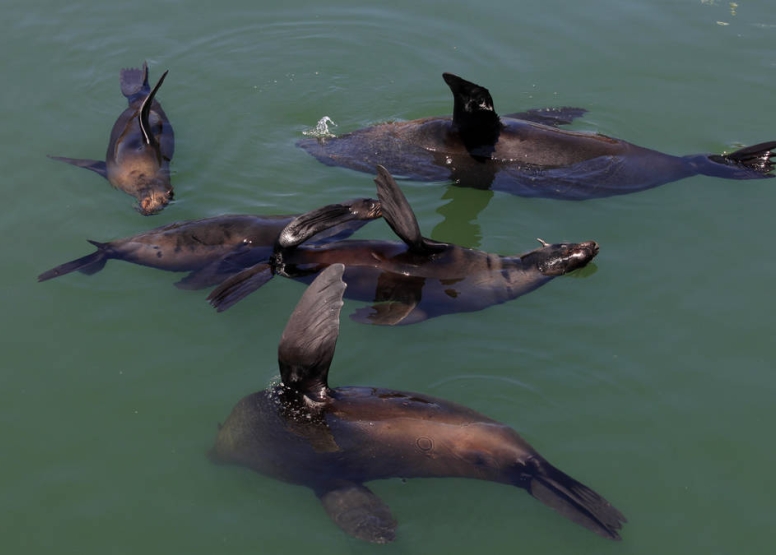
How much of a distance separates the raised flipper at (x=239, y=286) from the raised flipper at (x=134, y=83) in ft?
12.0

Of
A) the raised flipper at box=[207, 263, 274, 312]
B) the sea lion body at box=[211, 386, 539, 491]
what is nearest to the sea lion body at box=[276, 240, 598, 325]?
the raised flipper at box=[207, 263, 274, 312]

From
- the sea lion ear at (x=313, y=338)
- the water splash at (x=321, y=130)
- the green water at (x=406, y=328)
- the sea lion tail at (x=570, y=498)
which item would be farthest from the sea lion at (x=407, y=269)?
the water splash at (x=321, y=130)

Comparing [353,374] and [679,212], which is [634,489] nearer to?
[353,374]

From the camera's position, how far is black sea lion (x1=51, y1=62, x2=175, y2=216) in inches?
317

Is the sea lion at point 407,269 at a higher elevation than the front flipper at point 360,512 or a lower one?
higher

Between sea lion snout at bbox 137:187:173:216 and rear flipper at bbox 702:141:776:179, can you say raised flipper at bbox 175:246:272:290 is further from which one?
rear flipper at bbox 702:141:776:179

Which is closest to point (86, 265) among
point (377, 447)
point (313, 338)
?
point (313, 338)

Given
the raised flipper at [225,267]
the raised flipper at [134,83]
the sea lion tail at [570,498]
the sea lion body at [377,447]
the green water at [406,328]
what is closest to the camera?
the sea lion tail at [570,498]

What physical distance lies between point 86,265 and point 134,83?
10.9ft

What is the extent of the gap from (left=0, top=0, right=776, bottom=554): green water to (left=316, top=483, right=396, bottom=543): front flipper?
20cm

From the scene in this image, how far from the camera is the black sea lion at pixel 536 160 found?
26.8 feet

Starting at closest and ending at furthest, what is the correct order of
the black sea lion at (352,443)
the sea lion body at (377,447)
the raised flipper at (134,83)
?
the black sea lion at (352,443)
the sea lion body at (377,447)
the raised flipper at (134,83)

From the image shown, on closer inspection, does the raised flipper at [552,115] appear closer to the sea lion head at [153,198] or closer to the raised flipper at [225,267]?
the raised flipper at [225,267]

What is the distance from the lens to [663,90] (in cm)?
991
